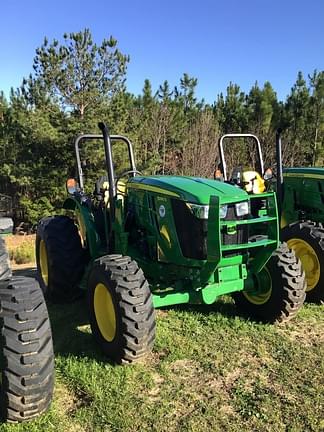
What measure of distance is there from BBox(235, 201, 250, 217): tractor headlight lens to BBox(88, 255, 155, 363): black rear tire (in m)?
1.06

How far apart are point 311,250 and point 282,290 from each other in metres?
1.24

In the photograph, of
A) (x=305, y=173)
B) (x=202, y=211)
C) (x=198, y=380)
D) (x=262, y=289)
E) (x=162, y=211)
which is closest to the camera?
(x=198, y=380)

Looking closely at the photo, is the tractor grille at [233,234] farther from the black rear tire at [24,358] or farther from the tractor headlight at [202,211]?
the black rear tire at [24,358]

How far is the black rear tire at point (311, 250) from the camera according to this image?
5.48 m

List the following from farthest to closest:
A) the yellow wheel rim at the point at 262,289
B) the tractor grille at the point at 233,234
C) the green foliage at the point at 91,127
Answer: the green foliage at the point at 91,127, the yellow wheel rim at the point at 262,289, the tractor grille at the point at 233,234

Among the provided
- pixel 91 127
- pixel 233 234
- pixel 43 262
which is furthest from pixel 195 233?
pixel 91 127

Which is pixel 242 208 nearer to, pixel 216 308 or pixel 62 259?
pixel 216 308

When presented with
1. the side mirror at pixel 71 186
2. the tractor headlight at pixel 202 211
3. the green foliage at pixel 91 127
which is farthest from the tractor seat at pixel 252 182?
the green foliage at pixel 91 127

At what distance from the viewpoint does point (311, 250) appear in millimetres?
5609

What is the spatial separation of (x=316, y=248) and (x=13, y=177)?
12.8 meters

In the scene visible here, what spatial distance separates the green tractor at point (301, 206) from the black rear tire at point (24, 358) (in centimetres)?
357

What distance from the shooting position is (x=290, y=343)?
433 cm

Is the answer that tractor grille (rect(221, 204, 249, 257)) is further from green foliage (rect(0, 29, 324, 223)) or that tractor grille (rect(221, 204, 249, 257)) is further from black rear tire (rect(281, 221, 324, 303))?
green foliage (rect(0, 29, 324, 223))

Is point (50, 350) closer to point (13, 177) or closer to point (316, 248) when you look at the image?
point (316, 248)
